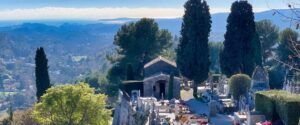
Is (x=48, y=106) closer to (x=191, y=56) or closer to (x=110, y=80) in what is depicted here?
(x=191, y=56)

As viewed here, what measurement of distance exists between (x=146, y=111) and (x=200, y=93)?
1432 cm

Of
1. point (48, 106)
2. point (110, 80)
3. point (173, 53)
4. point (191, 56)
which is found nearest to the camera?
point (48, 106)

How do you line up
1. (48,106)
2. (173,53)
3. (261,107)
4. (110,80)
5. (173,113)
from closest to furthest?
1. (261,107)
2. (48,106)
3. (173,113)
4. (110,80)
5. (173,53)

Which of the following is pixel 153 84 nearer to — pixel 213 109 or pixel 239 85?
pixel 239 85

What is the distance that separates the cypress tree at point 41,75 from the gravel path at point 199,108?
10.2m

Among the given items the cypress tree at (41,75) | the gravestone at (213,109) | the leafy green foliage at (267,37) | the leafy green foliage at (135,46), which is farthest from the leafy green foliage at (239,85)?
the leafy green foliage at (267,37)

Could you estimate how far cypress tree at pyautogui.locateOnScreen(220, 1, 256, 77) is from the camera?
40.8 m

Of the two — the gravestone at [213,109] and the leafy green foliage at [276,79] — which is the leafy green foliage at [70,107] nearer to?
the gravestone at [213,109]

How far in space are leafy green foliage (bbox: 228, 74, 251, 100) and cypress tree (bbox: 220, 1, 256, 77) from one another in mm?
7142

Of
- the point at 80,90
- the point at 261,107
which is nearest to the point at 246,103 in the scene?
the point at 261,107

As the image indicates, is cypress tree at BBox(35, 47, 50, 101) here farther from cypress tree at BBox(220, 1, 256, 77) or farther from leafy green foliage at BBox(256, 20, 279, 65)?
leafy green foliage at BBox(256, 20, 279, 65)

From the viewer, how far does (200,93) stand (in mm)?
41719

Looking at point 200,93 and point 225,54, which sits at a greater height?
point 225,54

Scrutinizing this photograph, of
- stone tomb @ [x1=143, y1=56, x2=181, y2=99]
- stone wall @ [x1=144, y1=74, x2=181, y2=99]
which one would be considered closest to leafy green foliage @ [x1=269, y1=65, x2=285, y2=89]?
stone tomb @ [x1=143, y1=56, x2=181, y2=99]
